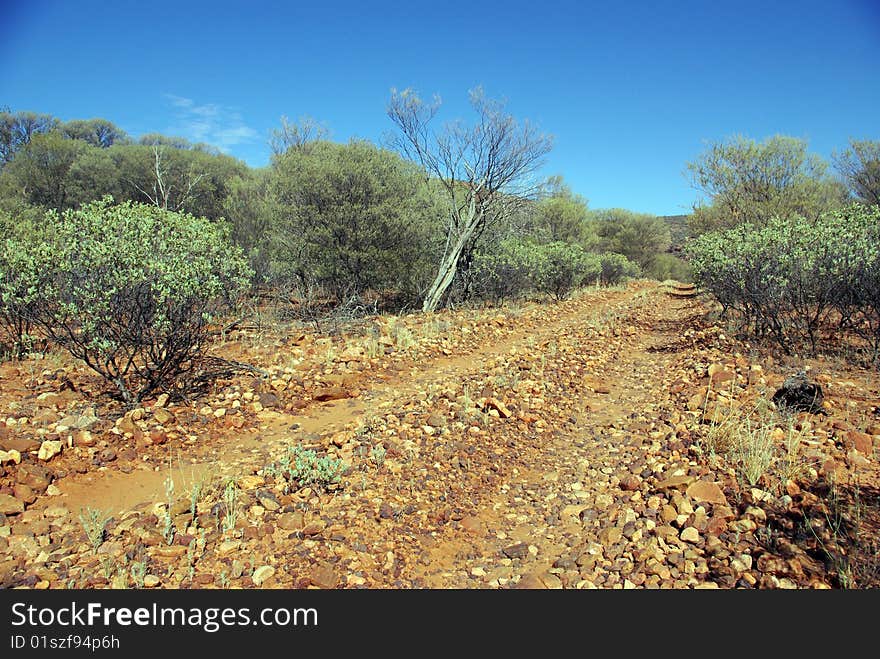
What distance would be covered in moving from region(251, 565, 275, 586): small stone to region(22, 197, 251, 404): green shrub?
10.7 feet

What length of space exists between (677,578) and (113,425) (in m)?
4.65

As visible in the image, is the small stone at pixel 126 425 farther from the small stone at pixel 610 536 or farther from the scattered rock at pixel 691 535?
the scattered rock at pixel 691 535

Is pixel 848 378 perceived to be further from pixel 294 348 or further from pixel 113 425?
pixel 113 425

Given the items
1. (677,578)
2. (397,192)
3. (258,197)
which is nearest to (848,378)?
(677,578)

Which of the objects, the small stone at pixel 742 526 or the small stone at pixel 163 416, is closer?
the small stone at pixel 742 526

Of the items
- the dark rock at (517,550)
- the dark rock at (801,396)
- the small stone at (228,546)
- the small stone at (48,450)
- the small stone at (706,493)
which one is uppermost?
the dark rock at (801,396)

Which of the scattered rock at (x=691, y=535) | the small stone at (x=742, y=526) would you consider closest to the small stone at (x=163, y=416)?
the scattered rock at (x=691, y=535)

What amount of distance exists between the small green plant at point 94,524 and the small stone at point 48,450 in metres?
0.84

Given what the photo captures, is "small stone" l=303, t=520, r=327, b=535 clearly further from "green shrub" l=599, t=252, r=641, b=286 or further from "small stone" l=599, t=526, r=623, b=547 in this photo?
"green shrub" l=599, t=252, r=641, b=286

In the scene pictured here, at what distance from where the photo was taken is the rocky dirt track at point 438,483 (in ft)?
9.04

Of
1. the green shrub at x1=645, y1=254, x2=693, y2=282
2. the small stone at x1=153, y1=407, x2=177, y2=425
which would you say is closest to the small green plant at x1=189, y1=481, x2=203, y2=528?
the small stone at x1=153, y1=407, x2=177, y2=425

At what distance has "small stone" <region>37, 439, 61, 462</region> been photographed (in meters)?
3.86

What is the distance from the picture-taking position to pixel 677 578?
2.68m

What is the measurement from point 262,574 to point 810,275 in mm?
8172
